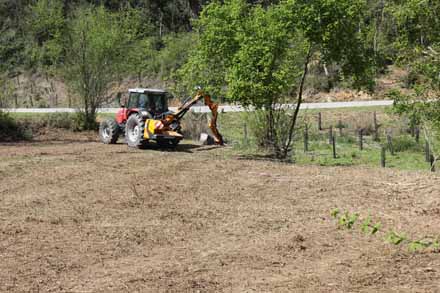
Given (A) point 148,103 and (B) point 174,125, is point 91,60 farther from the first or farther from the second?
(B) point 174,125

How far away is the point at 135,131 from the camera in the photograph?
64.0 ft

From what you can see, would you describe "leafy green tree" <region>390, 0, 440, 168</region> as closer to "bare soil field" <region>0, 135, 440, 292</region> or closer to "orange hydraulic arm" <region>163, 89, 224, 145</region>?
"bare soil field" <region>0, 135, 440, 292</region>

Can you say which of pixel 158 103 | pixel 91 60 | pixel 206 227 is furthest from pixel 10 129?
pixel 206 227

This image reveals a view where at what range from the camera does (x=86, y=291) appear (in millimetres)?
6355

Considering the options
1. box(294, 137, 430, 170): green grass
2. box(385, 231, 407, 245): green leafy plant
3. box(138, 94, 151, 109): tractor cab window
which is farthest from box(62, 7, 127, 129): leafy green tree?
box(385, 231, 407, 245): green leafy plant

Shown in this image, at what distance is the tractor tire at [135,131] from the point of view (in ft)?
62.2

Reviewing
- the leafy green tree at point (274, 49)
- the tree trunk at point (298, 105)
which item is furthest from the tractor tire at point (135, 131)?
the tree trunk at point (298, 105)

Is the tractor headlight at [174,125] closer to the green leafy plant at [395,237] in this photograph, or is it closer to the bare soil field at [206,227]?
the bare soil field at [206,227]

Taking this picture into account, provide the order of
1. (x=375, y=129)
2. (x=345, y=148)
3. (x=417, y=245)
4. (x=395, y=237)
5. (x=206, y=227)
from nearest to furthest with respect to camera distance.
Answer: (x=417, y=245), (x=395, y=237), (x=206, y=227), (x=345, y=148), (x=375, y=129)

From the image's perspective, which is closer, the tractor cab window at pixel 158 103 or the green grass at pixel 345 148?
the green grass at pixel 345 148

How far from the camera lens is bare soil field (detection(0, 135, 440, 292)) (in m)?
6.69

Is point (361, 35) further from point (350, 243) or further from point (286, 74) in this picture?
point (350, 243)

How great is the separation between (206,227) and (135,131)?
10672 mm

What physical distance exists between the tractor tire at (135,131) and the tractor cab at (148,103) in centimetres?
25
